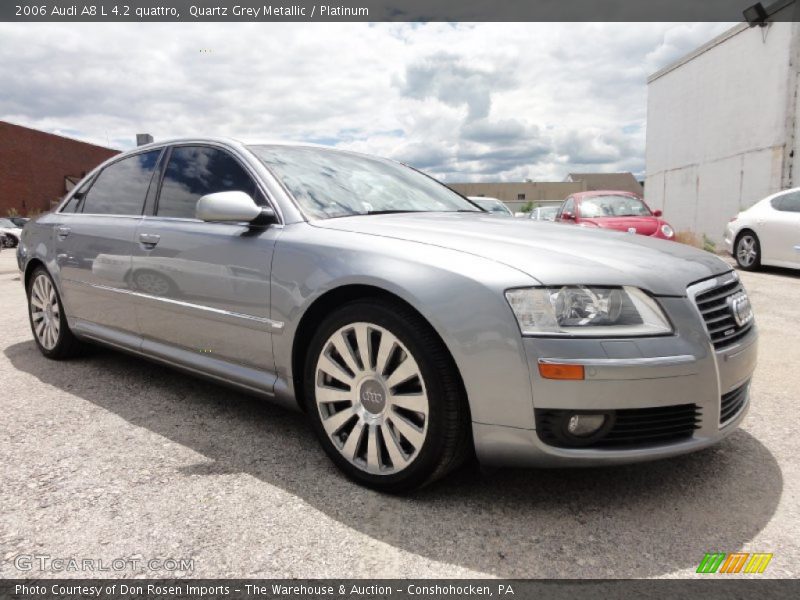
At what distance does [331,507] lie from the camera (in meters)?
2.38

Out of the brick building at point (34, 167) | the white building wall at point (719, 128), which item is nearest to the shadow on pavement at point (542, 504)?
the white building wall at point (719, 128)

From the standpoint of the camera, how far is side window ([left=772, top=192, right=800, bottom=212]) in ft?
28.7

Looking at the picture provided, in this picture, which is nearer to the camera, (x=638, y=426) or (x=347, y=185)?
(x=638, y=426)

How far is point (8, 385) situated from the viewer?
13.1 ft

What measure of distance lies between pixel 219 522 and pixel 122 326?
1936 millimetres

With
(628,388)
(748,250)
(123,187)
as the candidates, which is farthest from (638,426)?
(748,250)

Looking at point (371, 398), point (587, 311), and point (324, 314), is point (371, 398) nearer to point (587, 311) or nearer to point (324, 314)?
point (324, 314)

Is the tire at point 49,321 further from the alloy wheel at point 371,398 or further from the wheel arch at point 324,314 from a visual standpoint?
the alloy wheel at point 371,398

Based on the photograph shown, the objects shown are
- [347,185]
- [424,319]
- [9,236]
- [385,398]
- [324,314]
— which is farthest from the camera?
[9,236]

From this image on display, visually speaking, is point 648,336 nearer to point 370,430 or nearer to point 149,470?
point 370,430

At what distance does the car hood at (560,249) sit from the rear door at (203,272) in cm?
43

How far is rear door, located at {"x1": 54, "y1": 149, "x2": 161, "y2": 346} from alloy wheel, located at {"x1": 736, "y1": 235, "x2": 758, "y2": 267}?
28.7 ft

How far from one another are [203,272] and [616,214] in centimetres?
756

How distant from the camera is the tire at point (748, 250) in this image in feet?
30.6
